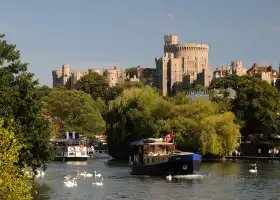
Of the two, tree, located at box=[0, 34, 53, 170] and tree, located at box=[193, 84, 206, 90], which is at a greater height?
tree, located at box=[193, 84, 206, 90]

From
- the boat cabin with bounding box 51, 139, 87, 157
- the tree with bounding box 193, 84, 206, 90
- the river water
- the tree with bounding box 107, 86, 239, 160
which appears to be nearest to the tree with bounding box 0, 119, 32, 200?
the river water

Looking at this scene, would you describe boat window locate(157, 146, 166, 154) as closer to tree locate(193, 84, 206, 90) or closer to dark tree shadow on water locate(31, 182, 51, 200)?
dark tree shadow on water locate(31, 182, 51, 200)

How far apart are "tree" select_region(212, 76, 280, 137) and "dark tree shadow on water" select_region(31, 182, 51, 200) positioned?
41701mm

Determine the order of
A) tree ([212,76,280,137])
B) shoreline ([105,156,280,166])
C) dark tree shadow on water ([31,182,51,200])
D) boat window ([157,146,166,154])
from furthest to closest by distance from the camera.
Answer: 1. tree ([212,76,280,137])
2. shoreline ([105,156,280,166])
3. boat window ([157,146,166,154])
4. dark tree shadow on water ([31,182,51,200])

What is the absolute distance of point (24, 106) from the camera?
34.6 meters

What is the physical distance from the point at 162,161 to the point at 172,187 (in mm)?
8989

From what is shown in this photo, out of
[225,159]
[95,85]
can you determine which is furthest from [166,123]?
[95,85]

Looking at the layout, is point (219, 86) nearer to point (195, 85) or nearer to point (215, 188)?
point (195, 85)

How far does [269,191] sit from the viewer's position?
43312mm

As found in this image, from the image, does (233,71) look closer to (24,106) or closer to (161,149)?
(161,149)

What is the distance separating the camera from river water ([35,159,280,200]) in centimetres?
4066

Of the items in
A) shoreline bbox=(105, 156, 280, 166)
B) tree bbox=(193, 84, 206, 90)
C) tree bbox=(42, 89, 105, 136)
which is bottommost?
shoreline bbox=(105, 156, 280, 166)

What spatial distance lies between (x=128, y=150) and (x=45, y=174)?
2038 cm

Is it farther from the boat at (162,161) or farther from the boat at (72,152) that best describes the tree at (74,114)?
the boat at (162,161)
